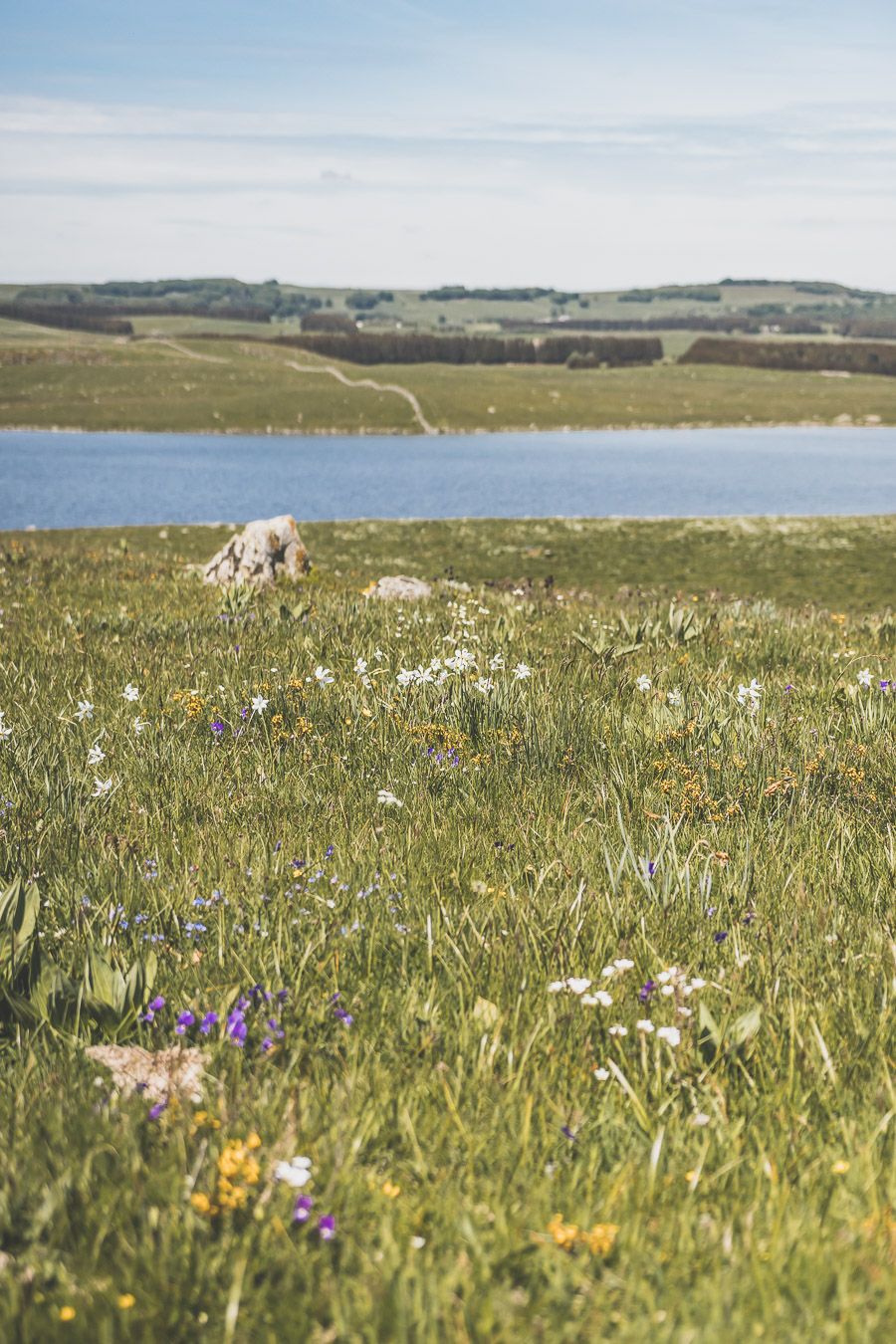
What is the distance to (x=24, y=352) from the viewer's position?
17012 cm

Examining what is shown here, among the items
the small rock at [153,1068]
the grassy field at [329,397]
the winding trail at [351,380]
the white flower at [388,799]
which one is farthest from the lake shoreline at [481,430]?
the small rock at [153,1068]

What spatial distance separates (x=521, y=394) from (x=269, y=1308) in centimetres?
16643

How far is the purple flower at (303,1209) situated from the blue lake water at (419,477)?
1986 inches

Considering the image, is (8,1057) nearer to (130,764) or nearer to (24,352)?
(130,764)

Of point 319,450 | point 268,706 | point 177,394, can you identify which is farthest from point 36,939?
point 177,394

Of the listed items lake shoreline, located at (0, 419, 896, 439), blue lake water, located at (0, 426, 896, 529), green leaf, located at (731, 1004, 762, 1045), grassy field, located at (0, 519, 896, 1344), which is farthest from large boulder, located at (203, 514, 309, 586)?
lake shoreline, located at (0, 419, 896, 439)

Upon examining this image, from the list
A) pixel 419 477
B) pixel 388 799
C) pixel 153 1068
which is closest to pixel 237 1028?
pixel 153 1068

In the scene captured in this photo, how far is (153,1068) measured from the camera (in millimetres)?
2842

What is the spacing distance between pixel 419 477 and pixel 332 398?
228 ft

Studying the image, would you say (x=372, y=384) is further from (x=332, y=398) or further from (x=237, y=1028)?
(x=237, y=1028)

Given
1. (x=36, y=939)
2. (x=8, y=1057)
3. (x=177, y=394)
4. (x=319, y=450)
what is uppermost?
(x=177, y=394)

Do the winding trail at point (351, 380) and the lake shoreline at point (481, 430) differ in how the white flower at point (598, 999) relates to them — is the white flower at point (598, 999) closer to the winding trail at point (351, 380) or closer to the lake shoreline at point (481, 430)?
the lake shoreline at point (481, 430)

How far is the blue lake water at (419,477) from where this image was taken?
197 feet

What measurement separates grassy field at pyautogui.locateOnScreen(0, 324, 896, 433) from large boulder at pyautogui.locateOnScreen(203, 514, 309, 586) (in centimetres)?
11823
